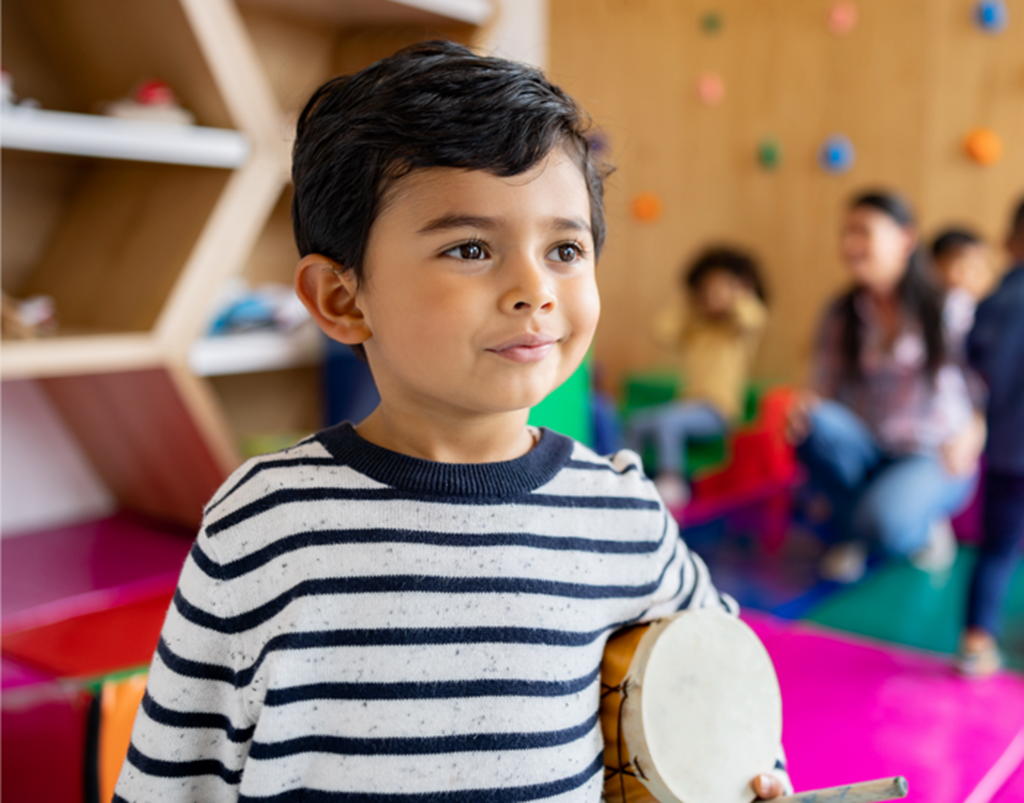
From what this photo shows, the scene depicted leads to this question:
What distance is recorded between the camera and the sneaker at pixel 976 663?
1.48 meters

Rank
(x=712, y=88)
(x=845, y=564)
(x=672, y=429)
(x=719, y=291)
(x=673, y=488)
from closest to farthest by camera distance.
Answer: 1. (x=845, y=564)
2. (x=673, y=488)
3. (x=672, y=429)
4. (x=719, y=291)
5. (x=712, y=88)

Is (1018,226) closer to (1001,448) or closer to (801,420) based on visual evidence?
(1001,448)

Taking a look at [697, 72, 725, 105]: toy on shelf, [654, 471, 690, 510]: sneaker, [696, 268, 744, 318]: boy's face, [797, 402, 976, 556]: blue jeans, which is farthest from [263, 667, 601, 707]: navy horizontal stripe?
[697, 72, 725, 105]: toy on shelf

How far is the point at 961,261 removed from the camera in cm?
294

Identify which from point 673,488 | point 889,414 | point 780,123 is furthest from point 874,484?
point 780,123

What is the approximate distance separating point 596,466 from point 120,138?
114 centimetres

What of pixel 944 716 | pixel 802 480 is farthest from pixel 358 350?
pixel 802 480

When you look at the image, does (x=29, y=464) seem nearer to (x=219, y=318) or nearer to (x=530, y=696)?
(x=219, y=318)

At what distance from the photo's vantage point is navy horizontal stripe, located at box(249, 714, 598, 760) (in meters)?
0.60

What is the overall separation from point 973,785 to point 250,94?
1.53 meters

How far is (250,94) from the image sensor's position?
1.68 meters

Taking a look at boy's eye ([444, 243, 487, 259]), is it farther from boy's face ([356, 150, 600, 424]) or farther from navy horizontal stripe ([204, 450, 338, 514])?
navy horizontal stripe ([204, 450, 338, 514])

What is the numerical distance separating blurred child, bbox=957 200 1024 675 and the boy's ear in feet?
4.67

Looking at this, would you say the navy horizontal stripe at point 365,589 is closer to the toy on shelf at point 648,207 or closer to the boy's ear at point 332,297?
the boy's ear at point 332,297
